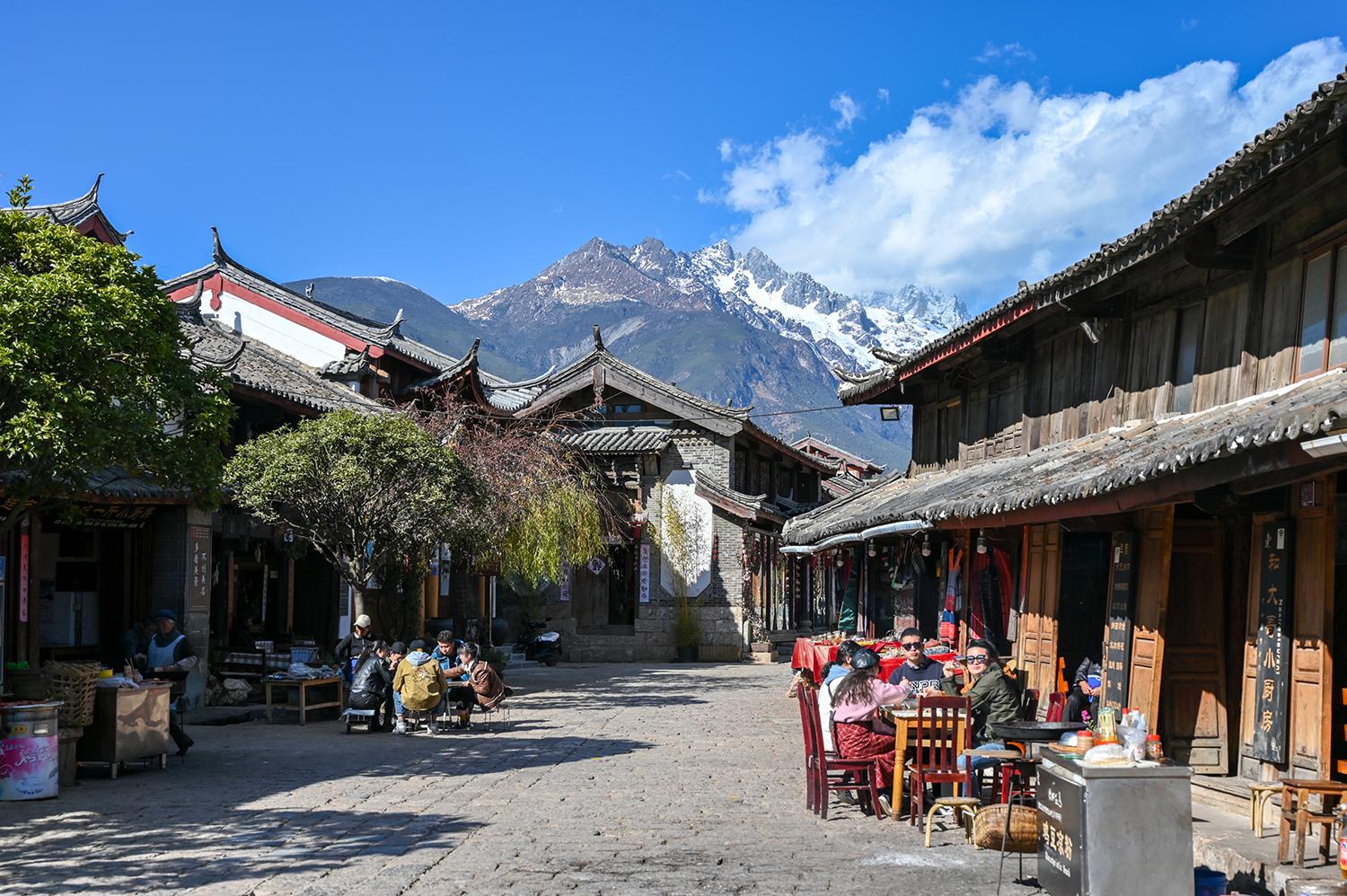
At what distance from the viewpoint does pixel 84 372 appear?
→ 34.5 ft

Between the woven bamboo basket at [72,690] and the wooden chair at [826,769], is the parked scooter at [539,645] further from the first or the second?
the wooden chair at [826,769]

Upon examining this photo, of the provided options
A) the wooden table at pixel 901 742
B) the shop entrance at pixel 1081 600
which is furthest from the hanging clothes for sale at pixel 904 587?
the wooden table at pixel 901 742

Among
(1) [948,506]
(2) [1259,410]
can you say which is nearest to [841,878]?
(2) [1259,410]

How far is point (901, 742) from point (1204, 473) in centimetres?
293

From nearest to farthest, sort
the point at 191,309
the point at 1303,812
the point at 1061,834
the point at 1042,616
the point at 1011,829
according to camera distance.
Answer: the point at 1061,834, the point at 1303,812, the point at 1011,829, the point at 1042,616, the point at 191,309

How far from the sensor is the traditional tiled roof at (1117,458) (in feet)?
24.3

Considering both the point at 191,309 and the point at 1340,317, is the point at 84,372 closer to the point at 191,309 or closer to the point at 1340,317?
the point at 1340,317

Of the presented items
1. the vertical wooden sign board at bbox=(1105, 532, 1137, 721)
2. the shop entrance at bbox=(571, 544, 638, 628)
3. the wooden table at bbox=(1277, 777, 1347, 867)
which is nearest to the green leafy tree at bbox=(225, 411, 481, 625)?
the vertical wooden sign board at bbox=(1105, 532, 1137, 721)

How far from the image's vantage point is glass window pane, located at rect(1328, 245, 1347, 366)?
8.92 m

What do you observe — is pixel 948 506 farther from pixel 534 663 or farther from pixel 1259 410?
pixel 534 663

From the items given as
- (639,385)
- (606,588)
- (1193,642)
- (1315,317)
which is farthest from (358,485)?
(606,588)

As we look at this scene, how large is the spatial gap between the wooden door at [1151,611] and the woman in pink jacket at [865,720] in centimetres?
187

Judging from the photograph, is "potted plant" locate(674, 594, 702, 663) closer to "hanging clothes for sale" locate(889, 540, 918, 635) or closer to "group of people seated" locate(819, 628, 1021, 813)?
"hanging clothes for sale" locate(889, 540, 918, 635)

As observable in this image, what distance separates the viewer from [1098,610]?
1277 cm
